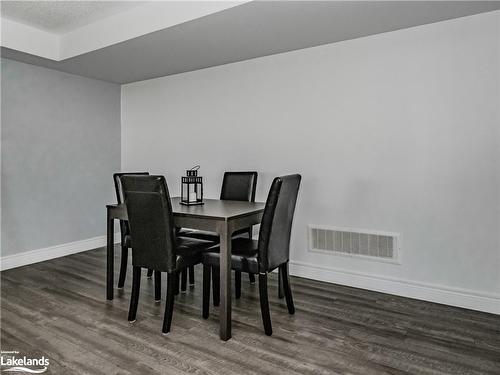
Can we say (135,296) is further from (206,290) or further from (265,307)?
(265,307)

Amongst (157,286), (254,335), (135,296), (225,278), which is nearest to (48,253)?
(157,286)

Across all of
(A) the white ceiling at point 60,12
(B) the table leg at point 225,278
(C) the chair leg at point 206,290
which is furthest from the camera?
(A) the white ceiling at point 60,12

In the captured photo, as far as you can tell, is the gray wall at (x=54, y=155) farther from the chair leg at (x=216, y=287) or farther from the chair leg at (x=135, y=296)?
the chair leg at (x=216, y=287)

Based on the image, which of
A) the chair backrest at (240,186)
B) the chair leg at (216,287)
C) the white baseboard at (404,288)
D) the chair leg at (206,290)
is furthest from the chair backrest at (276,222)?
the white baseboard at (404,288)

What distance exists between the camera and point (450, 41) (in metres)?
2.68

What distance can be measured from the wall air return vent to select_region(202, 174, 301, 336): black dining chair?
864 millimetres

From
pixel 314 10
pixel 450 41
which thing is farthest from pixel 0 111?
pixel 450 41

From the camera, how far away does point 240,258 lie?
2.28m

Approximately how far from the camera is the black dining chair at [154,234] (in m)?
2.22

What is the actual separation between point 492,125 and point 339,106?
1.18 meters

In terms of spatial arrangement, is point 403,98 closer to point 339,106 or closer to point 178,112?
point 339,106

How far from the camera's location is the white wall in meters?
2.61

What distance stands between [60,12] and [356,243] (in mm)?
3302

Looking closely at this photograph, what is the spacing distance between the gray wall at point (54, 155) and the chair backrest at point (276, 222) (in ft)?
9.79
